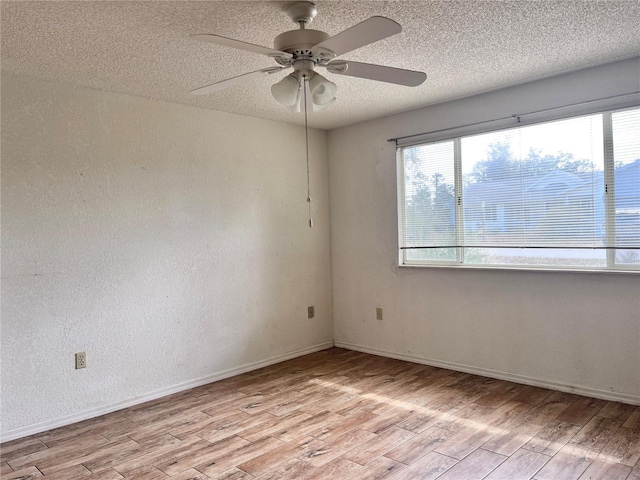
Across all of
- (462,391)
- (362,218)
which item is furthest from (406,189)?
(462,391)

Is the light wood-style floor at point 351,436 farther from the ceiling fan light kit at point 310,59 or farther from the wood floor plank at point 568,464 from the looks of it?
the ceiling fan light kit at point 310,59

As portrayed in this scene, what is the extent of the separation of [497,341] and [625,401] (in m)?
0.93

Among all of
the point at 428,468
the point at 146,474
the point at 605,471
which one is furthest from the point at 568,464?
the point at 146,474

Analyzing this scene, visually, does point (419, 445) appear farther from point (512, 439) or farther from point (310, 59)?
point (310, 59)

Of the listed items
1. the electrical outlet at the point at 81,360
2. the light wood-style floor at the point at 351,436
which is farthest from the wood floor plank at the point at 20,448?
the electrical outlet at the point at 81,360

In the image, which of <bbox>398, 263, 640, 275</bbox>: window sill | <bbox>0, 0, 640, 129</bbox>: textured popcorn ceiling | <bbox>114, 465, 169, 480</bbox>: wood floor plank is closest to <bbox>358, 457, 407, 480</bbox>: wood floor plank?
<bbox>114, 465, 169, 480</bbox>: wood floor plank

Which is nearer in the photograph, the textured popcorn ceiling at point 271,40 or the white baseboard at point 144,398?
the textured popcorn ceiling at point 271,40

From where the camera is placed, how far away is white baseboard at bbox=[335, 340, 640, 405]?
3.15 m

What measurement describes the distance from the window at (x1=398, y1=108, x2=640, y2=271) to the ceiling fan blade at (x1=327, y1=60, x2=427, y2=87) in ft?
5.45

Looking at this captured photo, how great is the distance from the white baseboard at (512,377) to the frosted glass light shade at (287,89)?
2796 millimetres

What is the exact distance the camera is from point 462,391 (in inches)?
137

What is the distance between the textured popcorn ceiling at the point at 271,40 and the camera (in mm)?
2227

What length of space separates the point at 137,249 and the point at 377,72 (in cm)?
228

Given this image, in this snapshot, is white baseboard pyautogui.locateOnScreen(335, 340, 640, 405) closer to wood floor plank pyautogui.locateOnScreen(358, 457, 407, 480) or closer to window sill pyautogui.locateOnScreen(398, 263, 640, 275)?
window sill pyautogui.locateOnScreen(398, 263, 640, 275)
